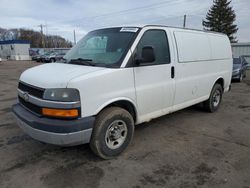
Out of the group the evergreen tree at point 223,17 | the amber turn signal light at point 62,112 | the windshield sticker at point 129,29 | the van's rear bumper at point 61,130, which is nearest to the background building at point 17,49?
the evergreen tree at point 223,17

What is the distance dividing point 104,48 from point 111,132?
1.45 metres

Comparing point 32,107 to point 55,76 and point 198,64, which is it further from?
point 198,64

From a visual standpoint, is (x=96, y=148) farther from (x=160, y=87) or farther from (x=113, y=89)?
(x=160, y=87)

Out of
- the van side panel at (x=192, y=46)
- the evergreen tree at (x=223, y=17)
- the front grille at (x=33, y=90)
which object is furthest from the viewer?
the evergreen tree at (x=223, y=17)

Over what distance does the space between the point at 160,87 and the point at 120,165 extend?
156 centimetres

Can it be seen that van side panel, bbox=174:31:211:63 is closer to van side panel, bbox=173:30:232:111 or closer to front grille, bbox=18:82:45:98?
van side panel, bbox=173:30:232:111

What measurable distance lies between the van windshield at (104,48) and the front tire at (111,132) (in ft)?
2.52

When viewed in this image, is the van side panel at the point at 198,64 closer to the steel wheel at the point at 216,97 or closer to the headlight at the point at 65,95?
the steel wheel at the point at 216,97

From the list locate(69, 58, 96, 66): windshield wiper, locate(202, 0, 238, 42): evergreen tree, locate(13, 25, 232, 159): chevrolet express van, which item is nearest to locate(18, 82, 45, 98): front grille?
locate(13, 25, 232, 159): chevrolet express van

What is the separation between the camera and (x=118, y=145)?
11.9ft

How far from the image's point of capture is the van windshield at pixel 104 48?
139 inches

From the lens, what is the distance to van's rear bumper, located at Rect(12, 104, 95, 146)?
2.90 meters

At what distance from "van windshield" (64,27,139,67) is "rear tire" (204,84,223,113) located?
318cm

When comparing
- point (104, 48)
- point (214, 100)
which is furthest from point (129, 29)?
point (214, 100)
